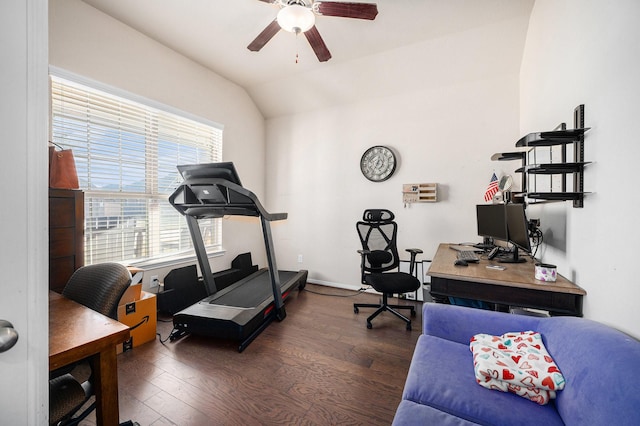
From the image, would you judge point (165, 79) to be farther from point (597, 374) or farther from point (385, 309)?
point (597, 374)

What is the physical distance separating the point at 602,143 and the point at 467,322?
1.14 metres

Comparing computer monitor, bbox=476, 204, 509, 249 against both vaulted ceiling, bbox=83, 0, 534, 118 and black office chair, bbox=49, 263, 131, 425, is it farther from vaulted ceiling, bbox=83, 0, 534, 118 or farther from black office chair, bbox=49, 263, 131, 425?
black office chair, bbox=49, 263, 131, 425

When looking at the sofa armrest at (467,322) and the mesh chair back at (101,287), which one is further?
the sofa armrest at (467,322)

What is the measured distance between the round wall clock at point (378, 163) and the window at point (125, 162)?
2.20 m

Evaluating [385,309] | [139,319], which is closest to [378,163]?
[385,309]

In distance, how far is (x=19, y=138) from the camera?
51 centimetres

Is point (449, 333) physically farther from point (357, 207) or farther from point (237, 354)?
point (357, 207)

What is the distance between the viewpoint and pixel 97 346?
0.94 m

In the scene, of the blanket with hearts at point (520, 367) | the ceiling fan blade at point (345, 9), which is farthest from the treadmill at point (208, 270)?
the blanket with hearts at point (520, 367)

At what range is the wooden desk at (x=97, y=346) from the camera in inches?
35.4

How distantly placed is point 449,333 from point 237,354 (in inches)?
64.3

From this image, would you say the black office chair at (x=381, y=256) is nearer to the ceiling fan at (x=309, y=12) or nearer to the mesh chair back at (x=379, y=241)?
the mesh chair back at (x=379, y=241)

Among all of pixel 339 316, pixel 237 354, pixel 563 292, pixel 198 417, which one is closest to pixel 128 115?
pixel 237 354

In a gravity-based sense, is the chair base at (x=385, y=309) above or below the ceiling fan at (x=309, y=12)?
below
